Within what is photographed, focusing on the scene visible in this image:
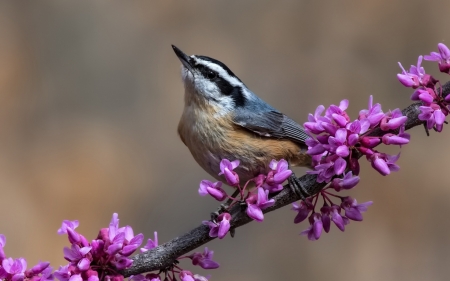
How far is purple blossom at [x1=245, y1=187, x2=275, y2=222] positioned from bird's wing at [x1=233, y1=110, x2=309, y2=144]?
105 centimetres

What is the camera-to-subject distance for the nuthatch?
272cm

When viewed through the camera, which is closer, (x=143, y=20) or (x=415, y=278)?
(x=415, y=278)

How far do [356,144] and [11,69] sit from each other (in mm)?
4102

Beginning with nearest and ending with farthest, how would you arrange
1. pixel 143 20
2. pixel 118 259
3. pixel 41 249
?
pixel 118 259 → pixel 41 249 → pixel 143 20

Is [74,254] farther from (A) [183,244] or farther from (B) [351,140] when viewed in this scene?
(B) [351,140]

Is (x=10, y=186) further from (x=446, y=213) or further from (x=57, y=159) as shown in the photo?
(x=446, y=213)

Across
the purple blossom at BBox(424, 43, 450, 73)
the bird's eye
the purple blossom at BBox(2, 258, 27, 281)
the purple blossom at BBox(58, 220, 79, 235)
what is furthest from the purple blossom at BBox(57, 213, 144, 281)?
the bird's eye

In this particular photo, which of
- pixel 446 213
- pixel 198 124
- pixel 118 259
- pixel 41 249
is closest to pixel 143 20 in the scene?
pixel 41 249

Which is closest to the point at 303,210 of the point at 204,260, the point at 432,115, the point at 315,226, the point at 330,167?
the point at 315,226

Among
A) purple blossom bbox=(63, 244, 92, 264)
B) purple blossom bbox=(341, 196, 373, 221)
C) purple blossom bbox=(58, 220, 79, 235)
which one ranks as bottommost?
purple blossom bbox=(63, 244, 92, 264)

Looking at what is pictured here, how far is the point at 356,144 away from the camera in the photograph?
1752mm

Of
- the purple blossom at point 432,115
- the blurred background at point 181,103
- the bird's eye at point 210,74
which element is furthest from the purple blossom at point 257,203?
the blurred background at point 181,103

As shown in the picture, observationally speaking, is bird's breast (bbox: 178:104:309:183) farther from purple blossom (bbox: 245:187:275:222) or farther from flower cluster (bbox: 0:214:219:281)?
flower cluster (bbox: 0:214:219:281)

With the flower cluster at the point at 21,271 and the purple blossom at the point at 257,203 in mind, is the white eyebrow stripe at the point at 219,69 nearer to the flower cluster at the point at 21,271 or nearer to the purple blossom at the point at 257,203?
the purple blossom at the point at 257,203
